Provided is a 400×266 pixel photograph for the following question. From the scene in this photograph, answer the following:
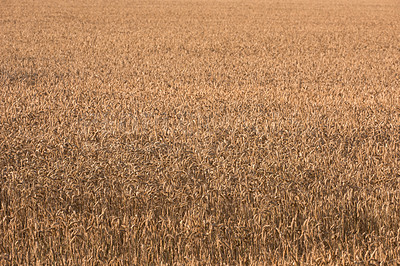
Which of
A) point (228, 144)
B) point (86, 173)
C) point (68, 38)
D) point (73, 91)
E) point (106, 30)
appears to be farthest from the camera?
point (106, 30)

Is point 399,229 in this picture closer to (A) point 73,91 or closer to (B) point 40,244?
(B) point 40,244

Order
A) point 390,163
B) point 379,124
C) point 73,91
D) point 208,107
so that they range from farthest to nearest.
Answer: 1. point 73,91
2. point 208,107
3. point 379,124
4. point 390,163

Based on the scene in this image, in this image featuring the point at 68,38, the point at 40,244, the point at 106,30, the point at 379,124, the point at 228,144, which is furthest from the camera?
the point at 106,30

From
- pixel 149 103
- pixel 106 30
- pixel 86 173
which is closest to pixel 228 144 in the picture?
pixel 86 173

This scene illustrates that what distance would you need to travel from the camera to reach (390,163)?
471 centimetres

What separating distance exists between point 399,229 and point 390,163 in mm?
1603

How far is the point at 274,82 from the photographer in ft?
31.1

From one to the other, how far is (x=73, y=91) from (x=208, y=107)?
2744 millimetres

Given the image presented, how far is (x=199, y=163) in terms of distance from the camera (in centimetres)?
447

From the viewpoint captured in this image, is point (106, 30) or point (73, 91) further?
point (106, 30)

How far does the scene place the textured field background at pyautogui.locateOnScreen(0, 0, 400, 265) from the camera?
3217mm

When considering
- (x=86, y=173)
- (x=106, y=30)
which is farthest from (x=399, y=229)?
(x=106, y=30)

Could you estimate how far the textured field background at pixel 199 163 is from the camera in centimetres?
322

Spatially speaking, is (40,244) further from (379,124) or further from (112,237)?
(379,124)
